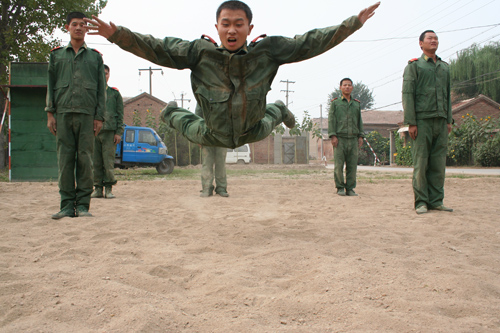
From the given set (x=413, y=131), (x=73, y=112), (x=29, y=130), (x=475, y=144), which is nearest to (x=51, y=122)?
(x=73, y=112)

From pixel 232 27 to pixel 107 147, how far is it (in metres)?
4.44

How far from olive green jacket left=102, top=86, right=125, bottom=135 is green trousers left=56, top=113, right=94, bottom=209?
236 centimetres

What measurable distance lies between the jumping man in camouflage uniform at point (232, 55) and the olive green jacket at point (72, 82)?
1463mm

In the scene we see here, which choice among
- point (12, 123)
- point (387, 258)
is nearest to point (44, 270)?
point (387, 258)

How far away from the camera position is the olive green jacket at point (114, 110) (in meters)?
7.00

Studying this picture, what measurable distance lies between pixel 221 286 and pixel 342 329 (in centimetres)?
83

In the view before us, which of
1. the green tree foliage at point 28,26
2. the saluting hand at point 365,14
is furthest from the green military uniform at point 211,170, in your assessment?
the green tree foliage at point 28,26

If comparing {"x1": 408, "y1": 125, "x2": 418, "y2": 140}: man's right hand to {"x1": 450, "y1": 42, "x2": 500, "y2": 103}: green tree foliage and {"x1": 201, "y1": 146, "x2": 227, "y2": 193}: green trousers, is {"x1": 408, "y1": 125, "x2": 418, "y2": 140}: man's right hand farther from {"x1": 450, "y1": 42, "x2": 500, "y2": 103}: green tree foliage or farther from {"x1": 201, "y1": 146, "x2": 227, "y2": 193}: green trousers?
{"x1": 450, "y1": 42, "x2": 500, "y2": 103}: green tree foliage

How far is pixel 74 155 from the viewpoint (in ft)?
15.3

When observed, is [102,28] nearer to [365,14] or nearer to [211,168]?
[365,14]

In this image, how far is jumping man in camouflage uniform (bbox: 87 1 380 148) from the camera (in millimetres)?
3396

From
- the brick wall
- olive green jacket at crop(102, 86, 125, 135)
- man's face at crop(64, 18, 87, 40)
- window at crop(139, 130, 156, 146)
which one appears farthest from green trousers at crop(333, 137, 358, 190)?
the brick wall

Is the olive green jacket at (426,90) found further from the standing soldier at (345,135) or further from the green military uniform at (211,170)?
the green military uniform at (211,170)

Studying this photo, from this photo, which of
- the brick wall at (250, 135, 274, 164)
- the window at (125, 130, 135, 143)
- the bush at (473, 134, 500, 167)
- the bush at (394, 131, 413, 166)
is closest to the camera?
the window at (125, 130, 135, 143)
